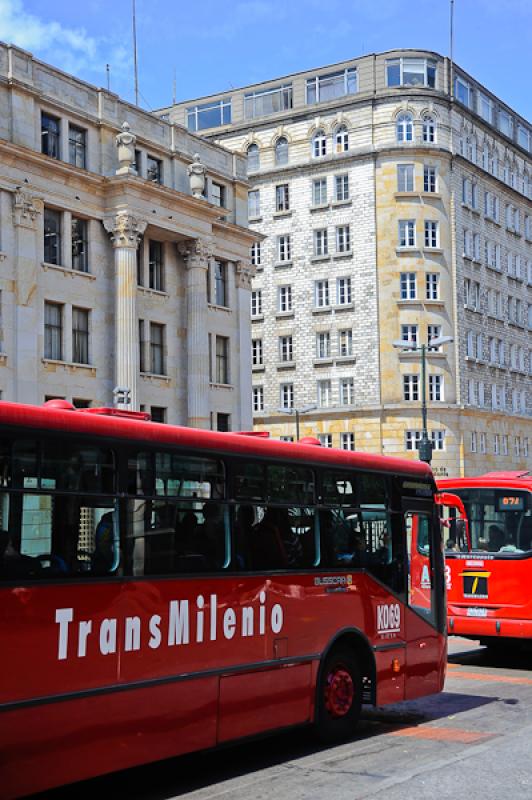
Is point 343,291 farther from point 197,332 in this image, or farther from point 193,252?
point 197,332

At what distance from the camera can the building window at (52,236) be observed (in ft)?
125

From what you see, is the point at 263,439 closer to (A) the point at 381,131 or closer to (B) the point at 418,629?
(B) the point at 418,629

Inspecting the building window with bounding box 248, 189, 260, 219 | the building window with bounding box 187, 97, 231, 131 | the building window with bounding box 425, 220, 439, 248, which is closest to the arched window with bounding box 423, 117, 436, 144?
the building window with bounding box 425, 220, 439, 248

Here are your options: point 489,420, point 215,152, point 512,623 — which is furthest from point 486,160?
point 512,623

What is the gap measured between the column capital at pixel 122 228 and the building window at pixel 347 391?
24.6 m

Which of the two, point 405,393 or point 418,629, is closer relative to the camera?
point 418,629

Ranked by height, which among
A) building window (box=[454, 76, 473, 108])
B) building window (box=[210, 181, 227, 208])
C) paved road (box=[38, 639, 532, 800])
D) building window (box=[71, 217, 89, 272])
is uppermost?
building window (box=[454, 76, 473, 108])

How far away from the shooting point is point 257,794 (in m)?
8.55

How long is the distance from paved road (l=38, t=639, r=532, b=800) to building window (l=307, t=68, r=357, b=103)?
2203 inches

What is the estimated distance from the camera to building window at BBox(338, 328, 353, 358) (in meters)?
63.1

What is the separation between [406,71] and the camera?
6325 cm

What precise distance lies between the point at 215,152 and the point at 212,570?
39.9m

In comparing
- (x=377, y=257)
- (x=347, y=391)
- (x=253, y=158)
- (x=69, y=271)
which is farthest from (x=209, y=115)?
(x=69, y=271)

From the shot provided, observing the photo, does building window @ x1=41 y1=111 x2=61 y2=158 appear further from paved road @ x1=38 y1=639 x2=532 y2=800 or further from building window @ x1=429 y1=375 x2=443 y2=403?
building window @ x1=429 y1=375 x2=443 y2=403
